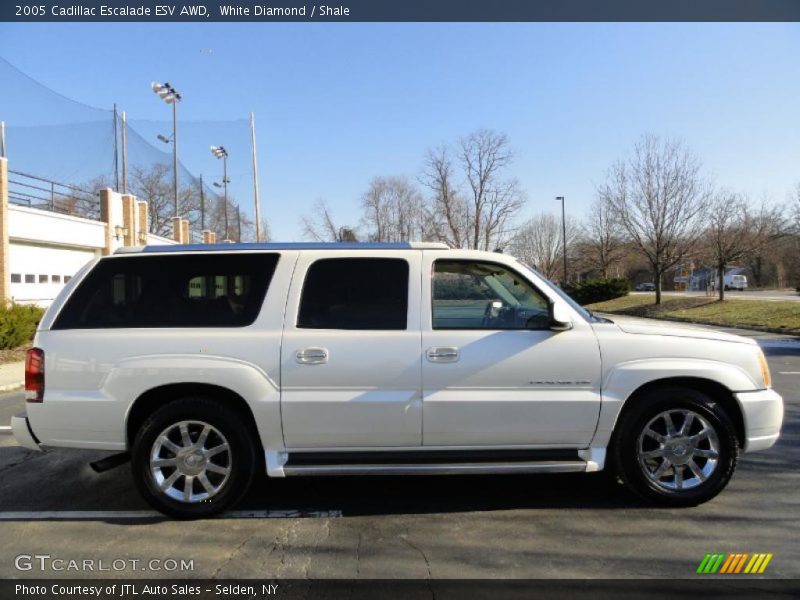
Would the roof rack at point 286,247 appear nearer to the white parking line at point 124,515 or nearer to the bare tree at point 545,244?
the white parking line at point 124,515

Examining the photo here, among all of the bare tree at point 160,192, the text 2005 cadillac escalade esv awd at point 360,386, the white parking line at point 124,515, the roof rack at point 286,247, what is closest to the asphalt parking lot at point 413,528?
the white parking line at point 124,515

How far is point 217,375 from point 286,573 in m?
1.37

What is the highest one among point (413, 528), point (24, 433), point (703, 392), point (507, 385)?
point (507, 385)

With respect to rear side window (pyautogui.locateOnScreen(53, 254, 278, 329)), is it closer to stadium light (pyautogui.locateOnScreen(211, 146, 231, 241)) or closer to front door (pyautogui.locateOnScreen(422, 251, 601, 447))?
front door (pyautogui.locateOnScreen(422, 251, 601, 447))

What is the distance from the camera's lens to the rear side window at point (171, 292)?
4031 mm

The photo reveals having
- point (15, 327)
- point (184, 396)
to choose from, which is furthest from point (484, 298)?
point (15, 327)

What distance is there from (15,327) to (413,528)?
14258 millimetres

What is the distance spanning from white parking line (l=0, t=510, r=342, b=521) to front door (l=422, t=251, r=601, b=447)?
40.4 inches

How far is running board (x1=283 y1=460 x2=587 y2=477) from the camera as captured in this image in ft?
12.7

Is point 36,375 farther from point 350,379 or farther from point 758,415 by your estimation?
point 758,415

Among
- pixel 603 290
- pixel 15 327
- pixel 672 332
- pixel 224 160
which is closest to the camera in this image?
pixel 672 332

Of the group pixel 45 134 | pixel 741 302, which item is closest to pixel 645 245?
pixel 741 302

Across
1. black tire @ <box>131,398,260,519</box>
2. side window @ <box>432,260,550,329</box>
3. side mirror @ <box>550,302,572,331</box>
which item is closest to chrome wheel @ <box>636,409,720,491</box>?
side mirror @ <box>550,302,572,331</box>

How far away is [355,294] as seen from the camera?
162 inches
